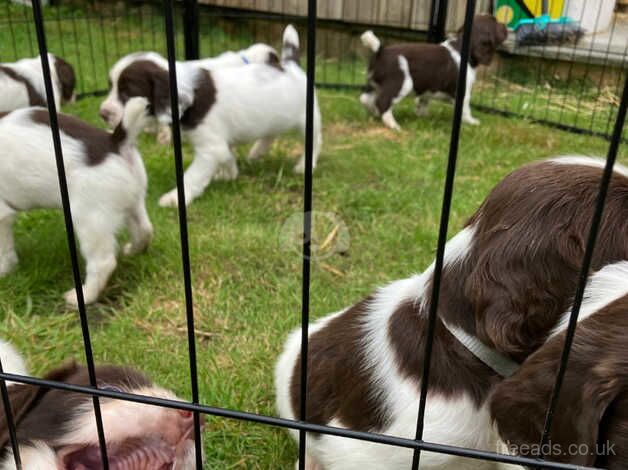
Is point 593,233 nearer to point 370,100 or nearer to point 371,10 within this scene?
point 370,100

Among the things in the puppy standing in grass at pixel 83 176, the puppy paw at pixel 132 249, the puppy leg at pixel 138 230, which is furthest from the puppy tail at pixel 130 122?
the puppy paw at pixel 132 249

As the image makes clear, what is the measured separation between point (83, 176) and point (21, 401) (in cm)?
154

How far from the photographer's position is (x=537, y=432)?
129 cm

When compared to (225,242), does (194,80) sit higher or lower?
higher

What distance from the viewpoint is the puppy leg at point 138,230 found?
333 centimetres

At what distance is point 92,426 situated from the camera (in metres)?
1.63

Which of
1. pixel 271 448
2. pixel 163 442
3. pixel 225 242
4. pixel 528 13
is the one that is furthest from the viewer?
pixel 528 13

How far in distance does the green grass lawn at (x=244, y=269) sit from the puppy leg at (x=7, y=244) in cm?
7

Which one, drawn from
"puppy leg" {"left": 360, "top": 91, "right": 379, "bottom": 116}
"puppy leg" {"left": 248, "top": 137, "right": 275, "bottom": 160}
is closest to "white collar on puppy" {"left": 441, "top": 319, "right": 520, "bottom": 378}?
"puppy leg" {"left": 248, "top": 137, "right": 275, "bottom": 160}

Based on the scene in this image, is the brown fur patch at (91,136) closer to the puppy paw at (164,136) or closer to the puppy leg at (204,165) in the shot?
the puppy leg at (204,165)

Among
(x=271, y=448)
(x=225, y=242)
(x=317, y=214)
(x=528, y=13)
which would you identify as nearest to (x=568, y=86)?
(x=528, y=13)

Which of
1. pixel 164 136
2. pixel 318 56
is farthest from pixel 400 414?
pixel 318 56

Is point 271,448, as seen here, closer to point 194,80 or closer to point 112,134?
point 112,134

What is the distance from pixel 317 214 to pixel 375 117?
2.68 m
